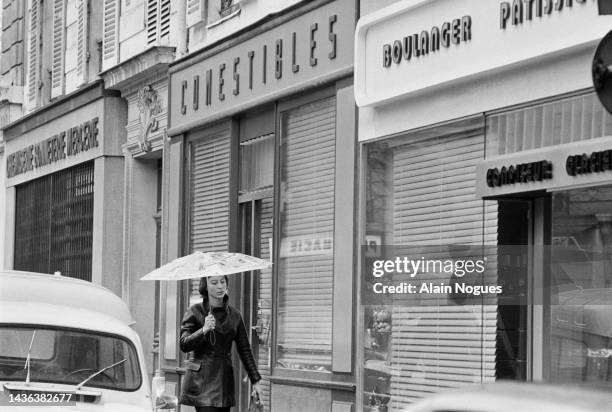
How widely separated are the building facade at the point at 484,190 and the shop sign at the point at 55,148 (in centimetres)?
1081

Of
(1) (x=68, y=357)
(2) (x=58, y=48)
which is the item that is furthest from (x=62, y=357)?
(2) (x=58, y=48)

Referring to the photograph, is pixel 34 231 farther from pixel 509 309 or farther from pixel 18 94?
pixel 509 309

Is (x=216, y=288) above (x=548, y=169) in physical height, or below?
below

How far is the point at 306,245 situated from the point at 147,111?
6.52m

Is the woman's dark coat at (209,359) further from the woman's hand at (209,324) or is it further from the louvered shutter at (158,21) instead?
the louvered shutter at (158,21)

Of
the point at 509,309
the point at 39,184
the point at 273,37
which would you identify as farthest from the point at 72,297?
the point at 39,184

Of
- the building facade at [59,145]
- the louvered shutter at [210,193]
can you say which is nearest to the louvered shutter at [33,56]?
the building facade at [59,145]

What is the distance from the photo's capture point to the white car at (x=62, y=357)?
9750 mm

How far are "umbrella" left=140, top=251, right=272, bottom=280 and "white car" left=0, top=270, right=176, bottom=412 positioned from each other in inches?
90.9

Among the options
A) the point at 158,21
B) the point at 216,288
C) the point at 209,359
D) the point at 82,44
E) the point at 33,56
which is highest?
the point at 33,56

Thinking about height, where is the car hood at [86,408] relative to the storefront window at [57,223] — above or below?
below

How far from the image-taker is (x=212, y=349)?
12.1m

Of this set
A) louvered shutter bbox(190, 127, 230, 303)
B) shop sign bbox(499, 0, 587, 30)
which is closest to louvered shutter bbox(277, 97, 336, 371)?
louvered shutter bbox(190, 127, 230, 303)

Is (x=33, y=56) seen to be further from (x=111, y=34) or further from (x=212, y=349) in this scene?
(x=212, y=349)
